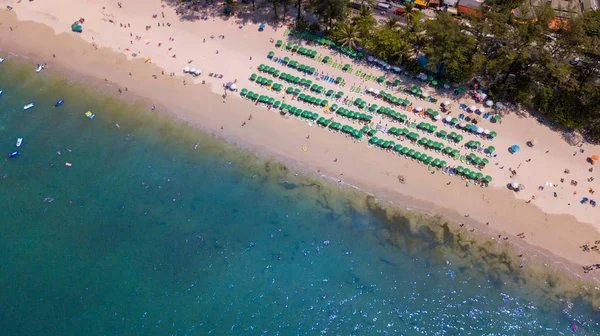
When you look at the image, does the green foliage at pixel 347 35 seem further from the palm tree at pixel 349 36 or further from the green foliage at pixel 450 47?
the green foliage at pixel 450 47

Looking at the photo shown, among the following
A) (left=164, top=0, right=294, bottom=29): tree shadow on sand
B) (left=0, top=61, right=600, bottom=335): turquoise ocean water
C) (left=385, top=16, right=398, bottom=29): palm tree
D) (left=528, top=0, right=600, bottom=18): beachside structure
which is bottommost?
(left=0, top=61, right=600, bottom=335): turquoise ocean water

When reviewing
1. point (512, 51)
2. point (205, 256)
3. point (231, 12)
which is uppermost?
point (512, 51)

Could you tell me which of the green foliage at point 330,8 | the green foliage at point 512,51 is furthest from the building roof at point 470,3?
the green foliage at point 330,8

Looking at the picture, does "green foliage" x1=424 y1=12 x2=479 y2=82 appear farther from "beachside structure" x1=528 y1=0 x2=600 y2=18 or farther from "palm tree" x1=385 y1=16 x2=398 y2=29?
"beachside structure" x1=528 y1=0 x2=600 y2=18

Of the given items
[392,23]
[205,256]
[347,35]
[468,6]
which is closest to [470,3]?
[468,6]

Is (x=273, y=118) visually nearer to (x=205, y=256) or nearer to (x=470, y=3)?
(x=205, y=256)

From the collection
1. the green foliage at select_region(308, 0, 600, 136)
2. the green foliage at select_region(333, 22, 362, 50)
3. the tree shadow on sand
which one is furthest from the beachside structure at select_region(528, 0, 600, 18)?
the tree shadow on sand
